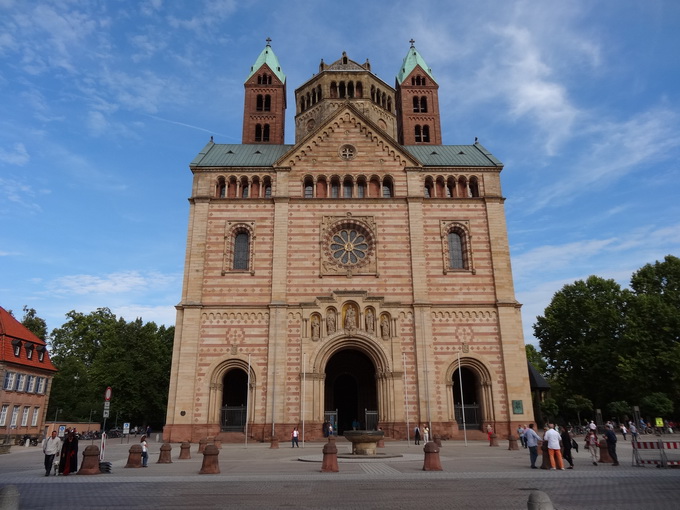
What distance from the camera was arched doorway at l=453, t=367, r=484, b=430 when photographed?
116ft

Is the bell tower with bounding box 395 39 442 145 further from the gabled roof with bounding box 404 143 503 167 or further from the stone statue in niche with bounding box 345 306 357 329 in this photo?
the stone statue in niche with bounding box 345 306 357 329

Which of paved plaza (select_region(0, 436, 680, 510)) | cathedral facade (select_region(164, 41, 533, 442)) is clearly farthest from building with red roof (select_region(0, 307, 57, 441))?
paved plaza (select_region(0, 436, 680, 510))

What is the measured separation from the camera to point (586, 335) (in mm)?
53000

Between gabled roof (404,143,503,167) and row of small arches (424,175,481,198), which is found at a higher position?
gabled roof (404,143,503,167)

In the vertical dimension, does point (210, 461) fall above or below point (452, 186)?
below

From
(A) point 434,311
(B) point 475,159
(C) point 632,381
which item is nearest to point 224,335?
(A) point 434,311

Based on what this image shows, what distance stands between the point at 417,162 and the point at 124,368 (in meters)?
40.7

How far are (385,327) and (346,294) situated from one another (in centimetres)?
368

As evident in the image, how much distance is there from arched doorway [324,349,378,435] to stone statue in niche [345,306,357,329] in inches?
156

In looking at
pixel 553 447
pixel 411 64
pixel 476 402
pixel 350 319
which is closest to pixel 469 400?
pixel 476 402

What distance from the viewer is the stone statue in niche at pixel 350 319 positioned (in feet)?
118

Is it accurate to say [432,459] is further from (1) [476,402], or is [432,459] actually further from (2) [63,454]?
(1) [476,402]

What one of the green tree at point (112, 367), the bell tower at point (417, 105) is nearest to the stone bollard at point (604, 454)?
the bell tower at point (417, 105)

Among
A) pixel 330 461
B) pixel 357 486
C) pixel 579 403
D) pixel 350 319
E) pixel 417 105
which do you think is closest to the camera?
pixel 357 486
